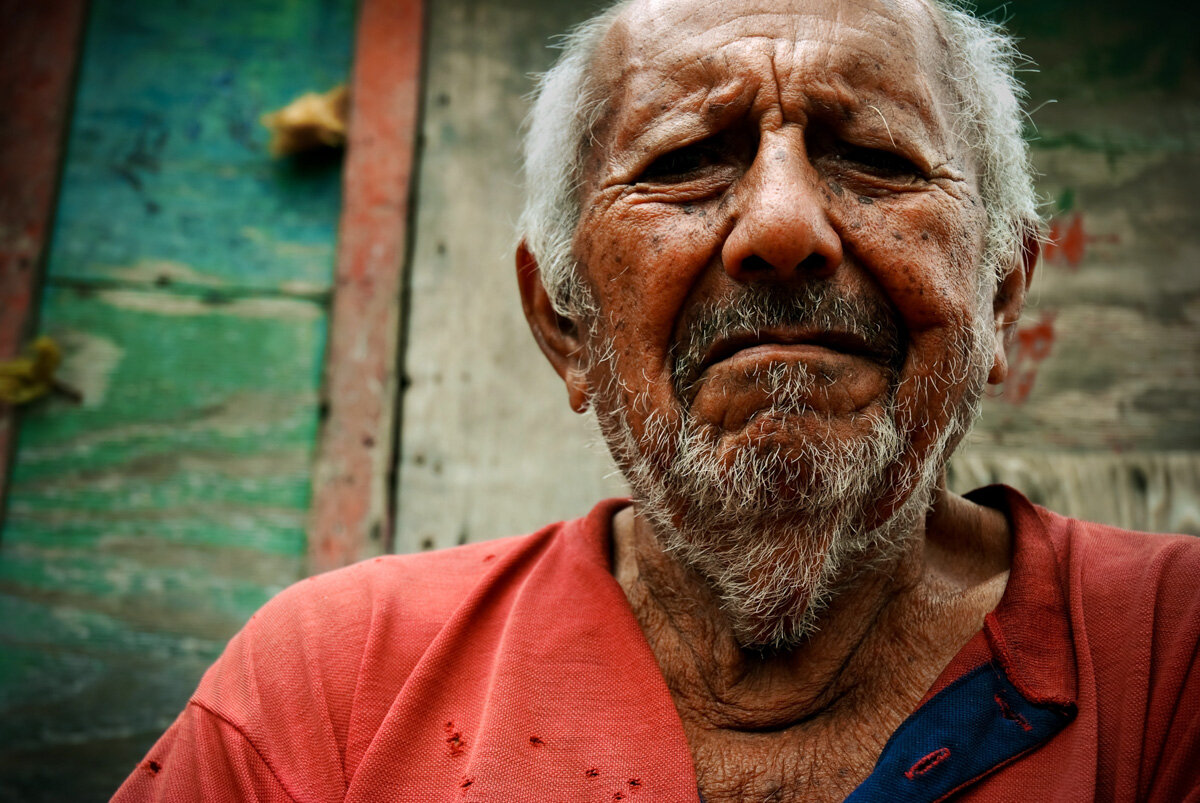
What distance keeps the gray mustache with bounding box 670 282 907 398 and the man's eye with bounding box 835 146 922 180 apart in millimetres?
279

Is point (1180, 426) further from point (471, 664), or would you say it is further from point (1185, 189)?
point (471, 664)

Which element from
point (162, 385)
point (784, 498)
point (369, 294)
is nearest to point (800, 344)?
point (784, 498)

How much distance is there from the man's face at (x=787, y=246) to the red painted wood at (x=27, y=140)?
81.7 inches

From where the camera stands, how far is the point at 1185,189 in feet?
9.71

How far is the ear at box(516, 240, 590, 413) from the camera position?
77.5 inches

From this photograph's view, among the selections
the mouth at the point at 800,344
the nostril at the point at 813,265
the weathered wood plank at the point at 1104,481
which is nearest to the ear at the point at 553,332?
the mouth at the point at 800,344

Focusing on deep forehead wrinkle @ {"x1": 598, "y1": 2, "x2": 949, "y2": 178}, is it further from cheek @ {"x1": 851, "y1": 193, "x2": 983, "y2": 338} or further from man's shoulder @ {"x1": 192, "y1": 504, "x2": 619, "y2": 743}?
man's shoulder @ {"x1": 192, "y1": 504, "x2": 619, "y2": 743}

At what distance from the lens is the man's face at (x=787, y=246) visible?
151cm

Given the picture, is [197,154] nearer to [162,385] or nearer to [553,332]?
[162,385]

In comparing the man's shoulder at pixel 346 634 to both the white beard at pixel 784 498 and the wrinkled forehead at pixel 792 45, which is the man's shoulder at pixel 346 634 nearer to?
the white beard at pixel 784 498

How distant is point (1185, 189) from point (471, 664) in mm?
2810

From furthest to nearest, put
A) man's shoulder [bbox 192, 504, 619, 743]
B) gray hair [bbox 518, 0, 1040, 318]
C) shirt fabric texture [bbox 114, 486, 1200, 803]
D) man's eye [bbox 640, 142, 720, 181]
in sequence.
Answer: gray hair [bbox 518, 0, 1040, 318] → man's eye [bbox 640, 142, 720, 181] → man's shoulder [bbox 192, 504, 619, 743] → shirt fabric texture [bbox 114, 486, 1200, 803]

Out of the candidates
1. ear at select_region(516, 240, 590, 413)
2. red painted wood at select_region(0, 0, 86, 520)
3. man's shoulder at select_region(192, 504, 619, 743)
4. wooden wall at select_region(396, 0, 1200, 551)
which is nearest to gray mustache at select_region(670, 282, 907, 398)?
ear at select_region(516, 240, 590, 413)

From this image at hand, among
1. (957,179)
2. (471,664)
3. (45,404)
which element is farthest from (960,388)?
(45,404)
